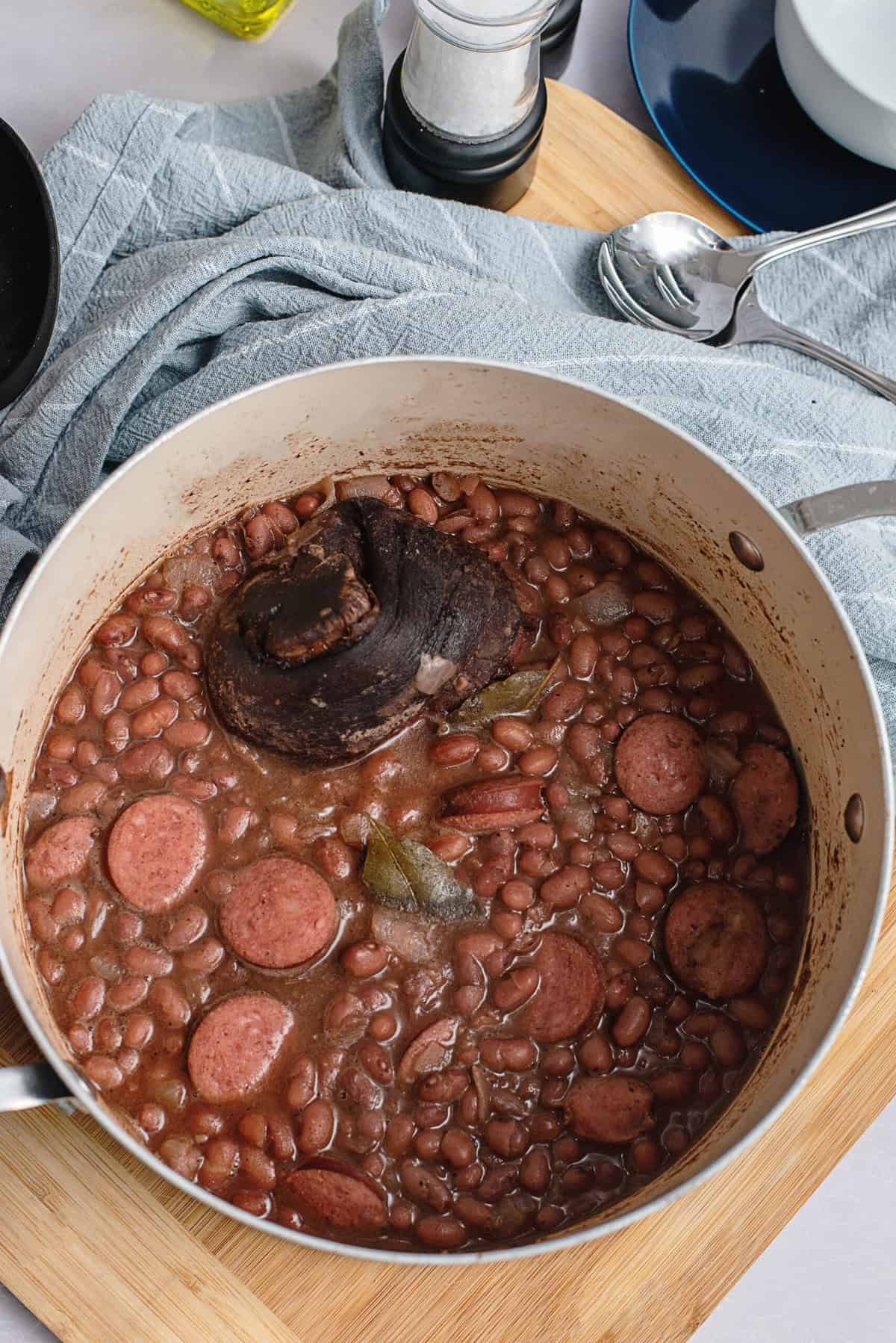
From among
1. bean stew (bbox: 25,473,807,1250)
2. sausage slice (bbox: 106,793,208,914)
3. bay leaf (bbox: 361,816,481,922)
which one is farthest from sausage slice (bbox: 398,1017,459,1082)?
sausage slice (bbox: 106,793,208,914)

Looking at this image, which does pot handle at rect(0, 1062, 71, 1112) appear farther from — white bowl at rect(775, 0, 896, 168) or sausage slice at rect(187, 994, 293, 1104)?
white bowl at rect(775, 0, 896, 168)

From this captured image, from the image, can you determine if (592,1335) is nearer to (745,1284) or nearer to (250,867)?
(745,1284)

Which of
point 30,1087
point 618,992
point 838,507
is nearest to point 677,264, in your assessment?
point 838,507

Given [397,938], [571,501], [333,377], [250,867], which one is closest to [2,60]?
[333,377]

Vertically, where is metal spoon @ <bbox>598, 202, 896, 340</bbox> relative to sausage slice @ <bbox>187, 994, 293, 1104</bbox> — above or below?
above

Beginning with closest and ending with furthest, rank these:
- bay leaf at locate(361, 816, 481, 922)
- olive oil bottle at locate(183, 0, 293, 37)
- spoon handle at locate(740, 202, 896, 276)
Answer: bay leaf at locate(361, 816, 481, 922)
spoon handle at locate(740, 202, 896, 276)
olive oil bottle at locate(183, 0, 293, 37)

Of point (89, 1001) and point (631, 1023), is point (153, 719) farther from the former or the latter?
point (631, 1023)

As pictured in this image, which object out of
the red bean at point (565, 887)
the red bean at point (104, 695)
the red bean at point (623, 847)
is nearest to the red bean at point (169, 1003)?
the red bean at point (104, 695)
